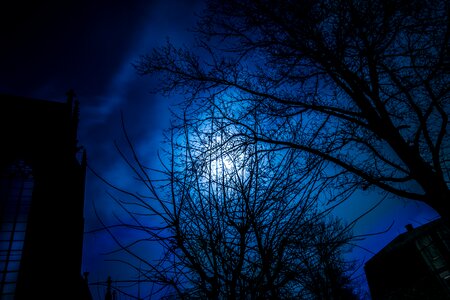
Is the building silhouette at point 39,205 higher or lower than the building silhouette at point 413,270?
higher

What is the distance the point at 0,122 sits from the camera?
1377 centimetres

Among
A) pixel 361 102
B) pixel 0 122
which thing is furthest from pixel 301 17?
pixel 0 122

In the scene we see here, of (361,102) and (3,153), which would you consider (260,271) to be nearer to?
(361,102)

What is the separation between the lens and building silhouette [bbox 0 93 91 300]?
10898mm

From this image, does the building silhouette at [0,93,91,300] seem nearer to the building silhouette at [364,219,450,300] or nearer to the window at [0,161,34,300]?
the window at [0,161,34,300]

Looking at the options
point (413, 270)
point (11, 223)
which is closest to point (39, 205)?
point (11, 223)

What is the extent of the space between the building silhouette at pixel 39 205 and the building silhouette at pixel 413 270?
18959 mm

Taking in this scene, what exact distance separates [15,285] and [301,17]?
15301mm

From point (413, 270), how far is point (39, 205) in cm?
2749

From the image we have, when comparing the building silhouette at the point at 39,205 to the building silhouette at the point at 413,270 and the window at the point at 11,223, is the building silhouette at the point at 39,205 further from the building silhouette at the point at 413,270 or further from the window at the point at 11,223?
the building silhouette at the point at 413,270

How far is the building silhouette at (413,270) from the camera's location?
614 inches

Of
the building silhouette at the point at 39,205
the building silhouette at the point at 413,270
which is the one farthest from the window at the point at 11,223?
the building silhouette at the point at 413,270

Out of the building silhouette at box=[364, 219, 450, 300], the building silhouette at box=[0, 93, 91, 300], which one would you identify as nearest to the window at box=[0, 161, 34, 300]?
the building silhouette at box=[0, 93, 91, 300]

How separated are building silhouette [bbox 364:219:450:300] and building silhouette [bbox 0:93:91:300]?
62.2 feet
